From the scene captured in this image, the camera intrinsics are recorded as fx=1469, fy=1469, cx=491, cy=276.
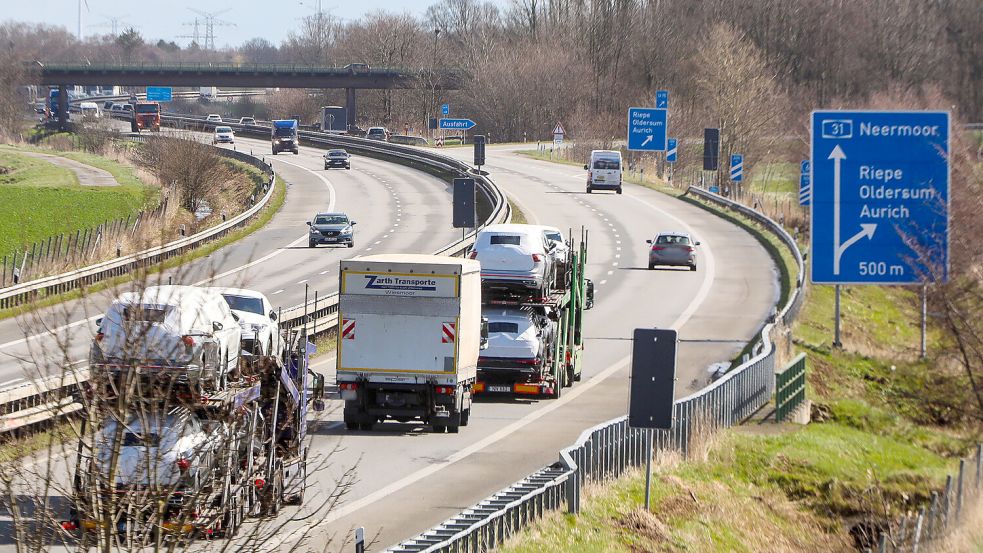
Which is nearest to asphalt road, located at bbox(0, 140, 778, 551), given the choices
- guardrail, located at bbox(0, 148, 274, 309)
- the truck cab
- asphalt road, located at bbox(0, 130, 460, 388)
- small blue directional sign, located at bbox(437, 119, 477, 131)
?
asphalt road, located at bbox(0, 130, 460, 388)

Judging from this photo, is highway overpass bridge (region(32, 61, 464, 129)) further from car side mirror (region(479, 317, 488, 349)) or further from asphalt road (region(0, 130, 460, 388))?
car side mirror (region(479, 317, 488, 349))

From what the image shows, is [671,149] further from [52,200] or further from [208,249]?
[208,249]

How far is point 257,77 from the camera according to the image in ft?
506

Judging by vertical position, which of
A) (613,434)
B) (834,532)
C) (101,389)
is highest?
(101,389)

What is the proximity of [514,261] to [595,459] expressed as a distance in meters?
9.80

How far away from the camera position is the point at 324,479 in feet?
72.8

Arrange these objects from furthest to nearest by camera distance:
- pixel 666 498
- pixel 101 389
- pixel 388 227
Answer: pixel 388 227
pixel 666 498
pixel 101 389

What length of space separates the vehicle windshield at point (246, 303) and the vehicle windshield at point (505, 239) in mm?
4945

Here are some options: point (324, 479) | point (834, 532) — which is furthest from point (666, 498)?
point (324, 479)

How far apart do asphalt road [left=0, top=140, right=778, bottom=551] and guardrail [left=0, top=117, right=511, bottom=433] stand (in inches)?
66.1

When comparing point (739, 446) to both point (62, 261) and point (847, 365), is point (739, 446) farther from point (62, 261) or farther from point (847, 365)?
point (62, 261)

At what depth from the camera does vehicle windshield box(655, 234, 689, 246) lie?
56719 mm

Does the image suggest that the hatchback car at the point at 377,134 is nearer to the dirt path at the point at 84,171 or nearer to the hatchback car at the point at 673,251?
the dirt path at the point at 84,171

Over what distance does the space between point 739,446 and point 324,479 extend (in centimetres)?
805
